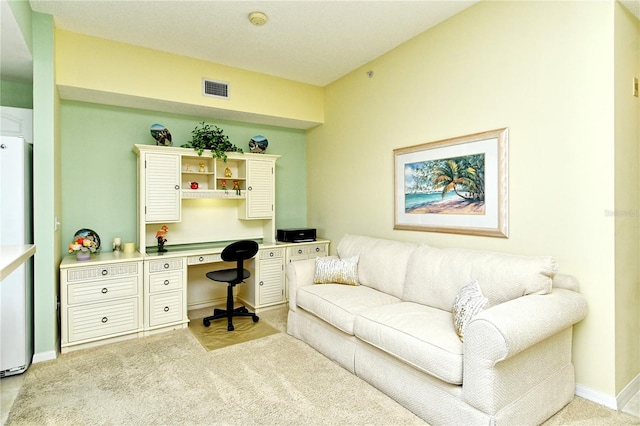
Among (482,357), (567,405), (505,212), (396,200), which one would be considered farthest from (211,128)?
(567,405)

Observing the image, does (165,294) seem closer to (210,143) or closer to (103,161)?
(103,161)

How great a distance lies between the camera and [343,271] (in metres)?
3.25

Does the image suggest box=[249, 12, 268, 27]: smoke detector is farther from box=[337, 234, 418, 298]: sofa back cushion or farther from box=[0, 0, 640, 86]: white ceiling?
box=[337, 234, 418, 298]: sofa back cushion

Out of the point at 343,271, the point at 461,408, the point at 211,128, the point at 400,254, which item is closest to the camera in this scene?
the point at 461,408

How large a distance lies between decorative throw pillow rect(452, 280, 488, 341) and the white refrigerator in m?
3.01

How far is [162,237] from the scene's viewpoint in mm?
3723

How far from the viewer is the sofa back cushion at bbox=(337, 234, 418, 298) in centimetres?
293

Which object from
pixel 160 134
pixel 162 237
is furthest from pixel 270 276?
pixel 160 134

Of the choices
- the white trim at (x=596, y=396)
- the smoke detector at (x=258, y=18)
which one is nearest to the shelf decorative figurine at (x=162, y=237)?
the smoke detector at (x=258, y=18)

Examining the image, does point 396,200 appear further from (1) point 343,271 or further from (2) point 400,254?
(1) point 343,271

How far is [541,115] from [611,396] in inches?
71.2

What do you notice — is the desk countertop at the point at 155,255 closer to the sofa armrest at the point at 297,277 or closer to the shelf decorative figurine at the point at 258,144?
the sofa armrest at the point at 297,277

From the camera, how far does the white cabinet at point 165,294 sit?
328 centimetres

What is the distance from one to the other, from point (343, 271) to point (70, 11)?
3.13m
